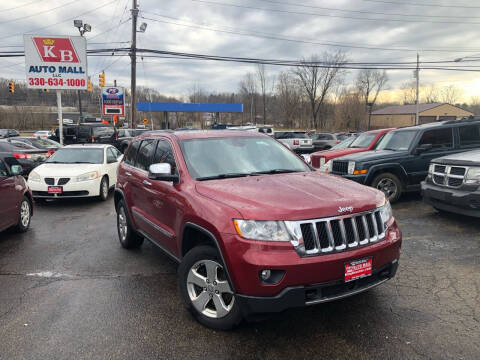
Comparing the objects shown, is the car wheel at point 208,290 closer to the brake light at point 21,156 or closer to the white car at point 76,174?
the white car at point 76,174

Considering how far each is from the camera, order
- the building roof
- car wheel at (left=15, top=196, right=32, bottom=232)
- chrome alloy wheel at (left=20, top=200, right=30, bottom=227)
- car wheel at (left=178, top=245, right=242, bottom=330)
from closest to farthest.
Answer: car wheel at (left=178, top=245, right=242, bottom=330)
car wheel at (left=15, top=196, right=32, bottom=232)
chrome alloy wheel at (left=20, top=200, right=30, bottom=227)
the building roof

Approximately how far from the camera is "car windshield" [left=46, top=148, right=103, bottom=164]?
33.3ft

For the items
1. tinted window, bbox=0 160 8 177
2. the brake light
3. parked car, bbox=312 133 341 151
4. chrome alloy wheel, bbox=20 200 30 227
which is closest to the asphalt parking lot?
chrome alloy wheel, bbox=20 200 30 227

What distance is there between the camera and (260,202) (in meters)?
2.97

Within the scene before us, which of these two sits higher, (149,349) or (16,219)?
(16,219)

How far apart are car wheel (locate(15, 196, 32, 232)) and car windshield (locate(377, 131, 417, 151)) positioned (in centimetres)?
825

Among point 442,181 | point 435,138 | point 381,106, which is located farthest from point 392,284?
point 381,106

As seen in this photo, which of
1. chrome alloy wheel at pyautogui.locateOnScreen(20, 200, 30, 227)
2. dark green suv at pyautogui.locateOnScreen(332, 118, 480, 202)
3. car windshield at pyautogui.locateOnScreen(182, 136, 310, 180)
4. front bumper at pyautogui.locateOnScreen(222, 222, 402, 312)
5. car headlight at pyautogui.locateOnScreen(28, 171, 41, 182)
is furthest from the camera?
car headlight at pyautogui.locateOnScreen(28, 171, 41, 182)

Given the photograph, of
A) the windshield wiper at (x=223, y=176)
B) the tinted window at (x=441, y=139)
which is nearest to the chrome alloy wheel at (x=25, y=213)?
the windshield wiper at (x=223, y=176)

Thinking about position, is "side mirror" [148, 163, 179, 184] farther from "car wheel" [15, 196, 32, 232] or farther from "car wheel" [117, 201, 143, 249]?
"car wheel" [15, 196, 32, 232]

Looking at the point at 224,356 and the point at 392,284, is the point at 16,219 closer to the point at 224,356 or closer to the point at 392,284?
the point at 224,356

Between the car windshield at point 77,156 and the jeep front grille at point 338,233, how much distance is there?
874cm

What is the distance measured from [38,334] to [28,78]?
1941 centimetres

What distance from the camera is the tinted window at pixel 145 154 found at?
489 centimetres
